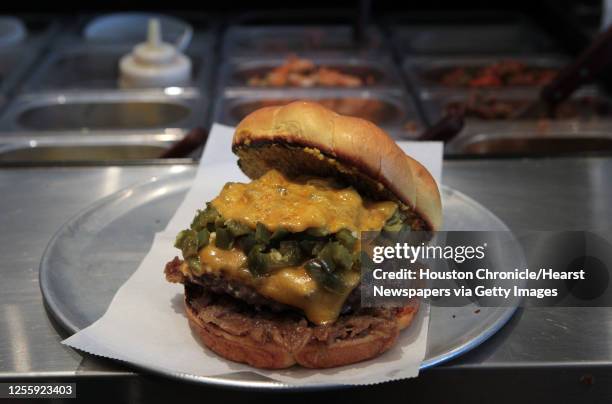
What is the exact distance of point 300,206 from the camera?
1.71 m

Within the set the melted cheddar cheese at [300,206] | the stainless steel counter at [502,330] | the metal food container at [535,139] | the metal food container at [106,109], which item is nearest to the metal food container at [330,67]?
→ the metal food container at [106,109]

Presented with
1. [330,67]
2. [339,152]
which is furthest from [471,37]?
[339,152]

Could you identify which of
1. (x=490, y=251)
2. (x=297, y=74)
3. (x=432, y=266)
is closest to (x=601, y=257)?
(x=490, y=251)

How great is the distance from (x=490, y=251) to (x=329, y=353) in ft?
2.14

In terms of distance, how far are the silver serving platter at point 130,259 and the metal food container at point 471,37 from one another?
216 cm

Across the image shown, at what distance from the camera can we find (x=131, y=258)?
80.9 inches

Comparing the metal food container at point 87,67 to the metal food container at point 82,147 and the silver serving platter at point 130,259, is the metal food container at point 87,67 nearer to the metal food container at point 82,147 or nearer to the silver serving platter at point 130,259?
the metal food container at point 82,147

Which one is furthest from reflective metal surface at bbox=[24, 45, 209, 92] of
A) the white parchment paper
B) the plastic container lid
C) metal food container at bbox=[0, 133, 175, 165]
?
the white parchment paper

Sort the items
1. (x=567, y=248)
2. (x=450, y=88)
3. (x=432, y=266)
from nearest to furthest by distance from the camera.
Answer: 1. (x=432, y=266)
2. (x=567, y=248)
3. (x=450, y=88)

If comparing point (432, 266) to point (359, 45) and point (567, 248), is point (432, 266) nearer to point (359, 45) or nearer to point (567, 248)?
point (567, 248)

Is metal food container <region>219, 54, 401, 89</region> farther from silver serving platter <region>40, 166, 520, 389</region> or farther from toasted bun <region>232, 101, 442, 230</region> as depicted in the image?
toasted bun <region>232, 101, 442, 230</region>

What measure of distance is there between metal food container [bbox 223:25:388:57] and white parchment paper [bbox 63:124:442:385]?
2.33m

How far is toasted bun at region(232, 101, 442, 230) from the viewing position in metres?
1.73

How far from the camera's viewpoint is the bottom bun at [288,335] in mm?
1604
